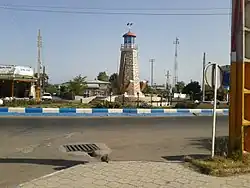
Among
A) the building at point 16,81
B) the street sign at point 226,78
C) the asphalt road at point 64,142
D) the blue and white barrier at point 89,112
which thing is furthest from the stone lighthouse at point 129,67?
the street sign at point 226,78

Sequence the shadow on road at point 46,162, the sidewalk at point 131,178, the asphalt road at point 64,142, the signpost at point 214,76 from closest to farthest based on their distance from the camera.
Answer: the sidewalk at point 131,178 < the asphalt road at point 64,142 < the shadow on road at point 46,162 < the signpost at point 214,76

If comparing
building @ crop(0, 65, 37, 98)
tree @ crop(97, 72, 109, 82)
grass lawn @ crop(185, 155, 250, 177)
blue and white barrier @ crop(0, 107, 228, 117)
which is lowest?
grass lawn @ crop(185, 155, 250, 177)

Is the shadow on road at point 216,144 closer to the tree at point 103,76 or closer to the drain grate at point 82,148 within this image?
the drain grate at point 82,148

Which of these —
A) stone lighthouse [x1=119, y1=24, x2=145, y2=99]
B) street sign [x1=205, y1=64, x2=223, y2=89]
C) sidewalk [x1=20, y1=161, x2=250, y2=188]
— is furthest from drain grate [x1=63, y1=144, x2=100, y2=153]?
stone lighthouse [x1=119, y1=24, x2=145, y2=99]

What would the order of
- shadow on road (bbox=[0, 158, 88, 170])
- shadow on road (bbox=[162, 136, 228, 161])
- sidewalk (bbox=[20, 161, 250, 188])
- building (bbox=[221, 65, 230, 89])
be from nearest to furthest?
sidewalk (bbox=[20, 161, 250, 188]) < shadow on road (bbox=[0, 158, 88, 170]) < building (bbox=[221, 65, 230, 89]) < shadow on road (bbox=[162, 136, 228, 161])

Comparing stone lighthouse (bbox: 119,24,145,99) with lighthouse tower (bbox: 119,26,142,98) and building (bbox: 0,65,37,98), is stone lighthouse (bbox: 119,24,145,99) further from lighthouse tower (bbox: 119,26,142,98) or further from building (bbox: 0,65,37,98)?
building (bbox: 0,65,37,98)

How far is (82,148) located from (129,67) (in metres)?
41.5

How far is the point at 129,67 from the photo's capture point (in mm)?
50094

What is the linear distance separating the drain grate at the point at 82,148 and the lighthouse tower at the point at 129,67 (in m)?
39.9

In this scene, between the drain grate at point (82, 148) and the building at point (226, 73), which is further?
the drain grate at point (82, 148)

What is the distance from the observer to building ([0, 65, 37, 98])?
43156 millimetres

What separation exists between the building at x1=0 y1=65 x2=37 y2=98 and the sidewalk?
38.9 metres

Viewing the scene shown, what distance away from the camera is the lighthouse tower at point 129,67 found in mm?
49844

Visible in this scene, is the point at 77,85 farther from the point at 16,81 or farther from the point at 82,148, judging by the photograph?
the point at 82,148
